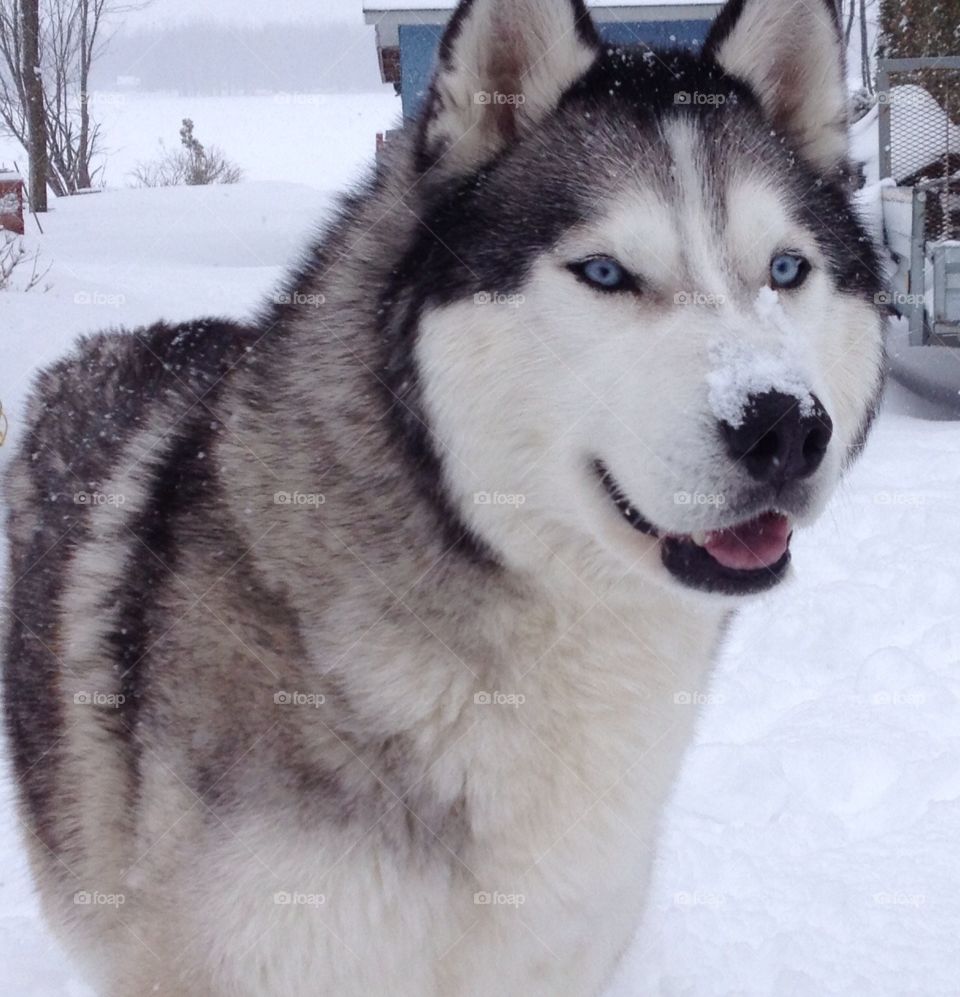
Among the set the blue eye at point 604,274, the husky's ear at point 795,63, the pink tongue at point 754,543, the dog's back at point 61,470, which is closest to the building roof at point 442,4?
the dog's back at point 61,470

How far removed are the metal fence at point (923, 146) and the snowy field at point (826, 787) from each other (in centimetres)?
218

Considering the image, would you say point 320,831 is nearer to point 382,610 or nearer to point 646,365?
point 382,610

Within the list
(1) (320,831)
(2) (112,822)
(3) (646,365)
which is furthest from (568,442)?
(2) (112,822)

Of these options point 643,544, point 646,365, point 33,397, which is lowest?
point 33,397

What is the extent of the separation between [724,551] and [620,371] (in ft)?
1.15

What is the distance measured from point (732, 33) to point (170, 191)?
22955 mm

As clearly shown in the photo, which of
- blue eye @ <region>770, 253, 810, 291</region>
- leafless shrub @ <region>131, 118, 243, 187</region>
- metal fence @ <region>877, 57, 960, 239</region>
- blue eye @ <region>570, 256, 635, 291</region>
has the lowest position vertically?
leafless shrub @ <region>131, 118, 243, 187</region>

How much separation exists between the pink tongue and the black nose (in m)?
0.16

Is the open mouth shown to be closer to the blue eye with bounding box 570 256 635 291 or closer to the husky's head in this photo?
the husky's head

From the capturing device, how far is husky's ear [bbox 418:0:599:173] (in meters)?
1.83

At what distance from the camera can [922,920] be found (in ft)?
9.49

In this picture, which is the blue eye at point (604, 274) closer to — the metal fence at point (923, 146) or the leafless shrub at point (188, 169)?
the metal fence at point (923, 146)

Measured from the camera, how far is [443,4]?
9.85 metres

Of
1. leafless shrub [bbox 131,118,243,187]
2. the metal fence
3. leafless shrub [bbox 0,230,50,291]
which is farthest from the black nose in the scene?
leafless shrub [bbox 131,118,243,187]
